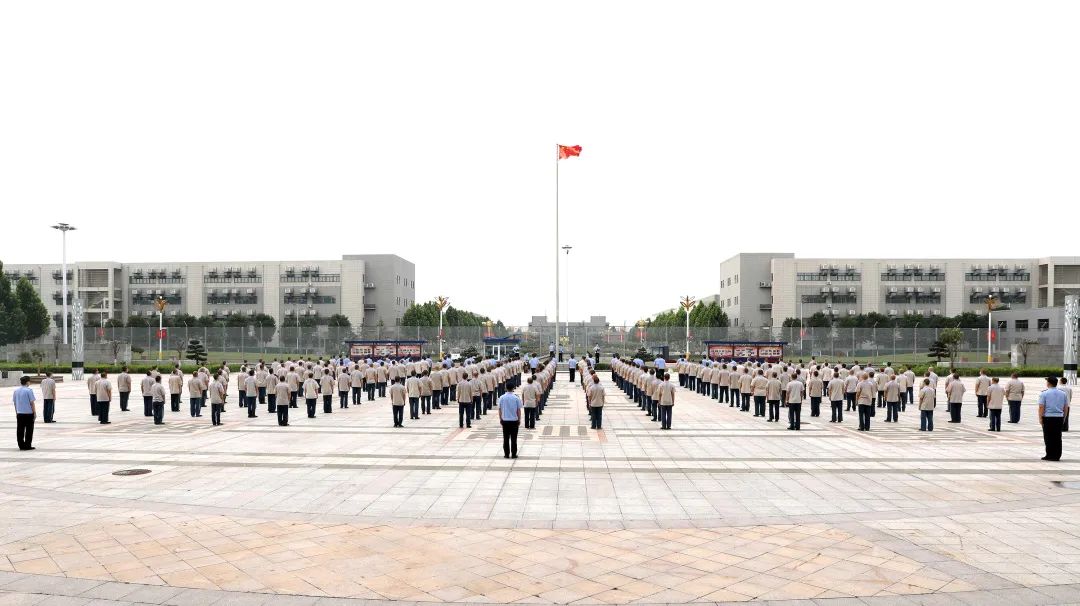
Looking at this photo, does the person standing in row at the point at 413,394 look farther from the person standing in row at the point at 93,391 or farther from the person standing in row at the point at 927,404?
the person standing in row at the point at 927,404

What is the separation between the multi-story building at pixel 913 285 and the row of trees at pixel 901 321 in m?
3.42

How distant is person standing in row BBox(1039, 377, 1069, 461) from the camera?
13758 mm

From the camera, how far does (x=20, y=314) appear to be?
65.0 metres

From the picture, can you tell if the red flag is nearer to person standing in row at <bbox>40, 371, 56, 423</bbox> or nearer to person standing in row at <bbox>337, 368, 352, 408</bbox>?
person standing in row at <bbox>337, 368, 352, 408</bbox>

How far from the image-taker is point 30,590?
6883 mm

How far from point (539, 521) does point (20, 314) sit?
73.8m

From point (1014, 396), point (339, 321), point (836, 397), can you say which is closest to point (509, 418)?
point (836, 397)

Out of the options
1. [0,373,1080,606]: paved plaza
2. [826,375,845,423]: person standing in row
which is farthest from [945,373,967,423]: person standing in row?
[826,375,845,423]: person standing in row

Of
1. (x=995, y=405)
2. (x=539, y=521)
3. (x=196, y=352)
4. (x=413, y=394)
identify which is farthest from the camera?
(x=196, y=352)

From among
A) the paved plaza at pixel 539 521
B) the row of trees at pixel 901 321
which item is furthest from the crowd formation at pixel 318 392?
the row of trees at pixel 901 321

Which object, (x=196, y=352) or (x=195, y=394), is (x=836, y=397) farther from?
(x=196, y=352)

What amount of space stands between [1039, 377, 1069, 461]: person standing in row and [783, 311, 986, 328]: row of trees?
2620 inches

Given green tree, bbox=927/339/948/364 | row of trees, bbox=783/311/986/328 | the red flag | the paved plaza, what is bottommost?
the paved plaza

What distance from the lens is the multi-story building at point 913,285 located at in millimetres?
85250
